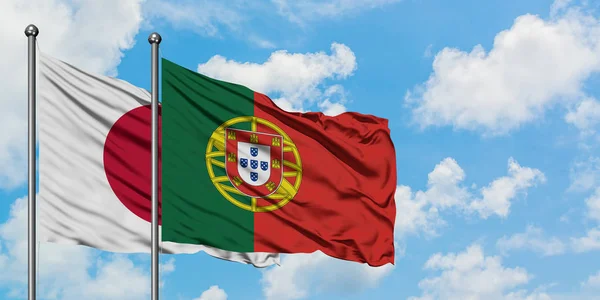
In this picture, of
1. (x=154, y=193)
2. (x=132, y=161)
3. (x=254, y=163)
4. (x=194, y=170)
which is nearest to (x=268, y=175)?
(x=254, y=163)

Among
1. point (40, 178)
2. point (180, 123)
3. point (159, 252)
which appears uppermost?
point (180, 123)

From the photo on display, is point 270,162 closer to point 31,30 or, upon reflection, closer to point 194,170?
point 194,170

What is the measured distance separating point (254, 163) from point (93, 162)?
3.06m

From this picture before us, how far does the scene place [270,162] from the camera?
1762cm

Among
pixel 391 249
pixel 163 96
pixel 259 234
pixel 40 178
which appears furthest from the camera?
pixel 391 249

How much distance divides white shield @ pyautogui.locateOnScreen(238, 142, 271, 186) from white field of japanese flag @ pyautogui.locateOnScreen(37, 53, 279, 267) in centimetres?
158

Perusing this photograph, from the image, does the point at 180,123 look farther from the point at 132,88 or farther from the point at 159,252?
the point at 159,252

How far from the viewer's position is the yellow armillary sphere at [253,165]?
16766 mm

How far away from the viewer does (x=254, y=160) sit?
682 inches

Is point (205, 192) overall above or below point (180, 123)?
below

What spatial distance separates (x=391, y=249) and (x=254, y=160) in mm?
4024

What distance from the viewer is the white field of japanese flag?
15141 mm

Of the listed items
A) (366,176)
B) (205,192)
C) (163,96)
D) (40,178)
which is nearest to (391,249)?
(366,176)

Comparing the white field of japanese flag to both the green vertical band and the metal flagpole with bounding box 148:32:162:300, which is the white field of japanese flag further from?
the metal flagpole with bounding box 148:32:162:300
